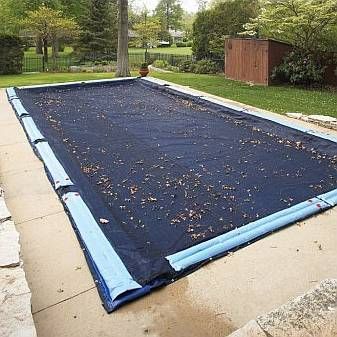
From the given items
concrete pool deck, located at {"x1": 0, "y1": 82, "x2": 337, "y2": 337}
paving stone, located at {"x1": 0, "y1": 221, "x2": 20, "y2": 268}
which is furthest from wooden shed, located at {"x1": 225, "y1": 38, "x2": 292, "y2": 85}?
paving stone, located at {"x1": 0, "y1": 221, "x2": 20, "y2": 268}

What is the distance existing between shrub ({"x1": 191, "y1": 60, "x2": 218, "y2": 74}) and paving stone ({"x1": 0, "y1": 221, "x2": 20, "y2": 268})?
12811 mm

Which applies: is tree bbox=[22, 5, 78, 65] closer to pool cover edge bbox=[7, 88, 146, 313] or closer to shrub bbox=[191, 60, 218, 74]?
shrub bbox=[191, 60, 218, 74]

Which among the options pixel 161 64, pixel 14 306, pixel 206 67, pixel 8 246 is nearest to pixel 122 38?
pixel 206 67

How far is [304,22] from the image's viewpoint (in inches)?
369

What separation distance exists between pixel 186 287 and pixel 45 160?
8.72ft

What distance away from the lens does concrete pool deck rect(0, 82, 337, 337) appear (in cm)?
205

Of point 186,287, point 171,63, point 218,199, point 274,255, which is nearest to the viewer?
point 186,287

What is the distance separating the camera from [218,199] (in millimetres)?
3459

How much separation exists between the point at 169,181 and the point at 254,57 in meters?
8.01

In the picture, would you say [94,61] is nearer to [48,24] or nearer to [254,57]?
[48,24]

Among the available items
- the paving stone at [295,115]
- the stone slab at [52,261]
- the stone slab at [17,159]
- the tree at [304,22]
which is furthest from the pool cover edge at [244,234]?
the tree at [304,22]

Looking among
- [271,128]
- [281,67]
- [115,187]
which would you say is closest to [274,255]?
[115,187]

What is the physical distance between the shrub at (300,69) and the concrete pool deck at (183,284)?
297 inches

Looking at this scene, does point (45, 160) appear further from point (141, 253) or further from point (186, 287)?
point (186, 287)
